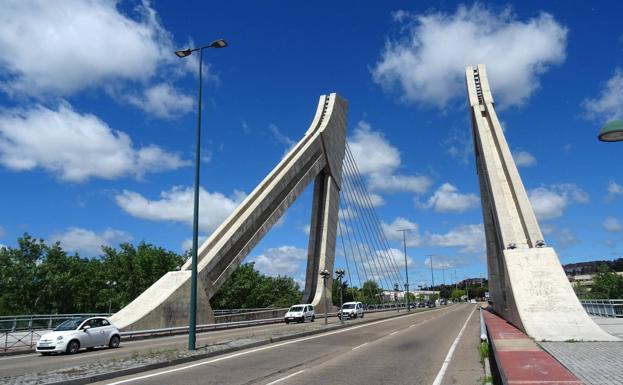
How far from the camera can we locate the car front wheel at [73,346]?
17.4 meters

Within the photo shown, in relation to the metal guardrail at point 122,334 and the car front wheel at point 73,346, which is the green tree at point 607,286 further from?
the car front wheel at point 73,346

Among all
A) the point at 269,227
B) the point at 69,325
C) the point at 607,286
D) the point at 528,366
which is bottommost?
the point at 528,366

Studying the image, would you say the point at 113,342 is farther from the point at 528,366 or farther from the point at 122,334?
the point at 528,366

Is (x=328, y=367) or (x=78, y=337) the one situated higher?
(x=78, y=337)

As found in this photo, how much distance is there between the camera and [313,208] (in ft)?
171

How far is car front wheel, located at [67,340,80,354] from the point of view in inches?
683

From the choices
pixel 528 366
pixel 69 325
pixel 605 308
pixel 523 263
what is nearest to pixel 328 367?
pixel 528 366

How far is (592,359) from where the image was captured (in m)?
11.2

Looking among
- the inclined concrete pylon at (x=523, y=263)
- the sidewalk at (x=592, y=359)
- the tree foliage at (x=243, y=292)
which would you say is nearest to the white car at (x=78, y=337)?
the sidewalk at (x=592, y=359)

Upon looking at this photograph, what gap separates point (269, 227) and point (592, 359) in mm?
31091

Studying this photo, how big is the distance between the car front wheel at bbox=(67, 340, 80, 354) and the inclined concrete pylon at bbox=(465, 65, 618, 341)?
52.4 feet

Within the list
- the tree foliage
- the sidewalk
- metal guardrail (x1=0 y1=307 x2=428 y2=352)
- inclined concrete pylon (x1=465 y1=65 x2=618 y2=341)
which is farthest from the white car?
the tree foliage

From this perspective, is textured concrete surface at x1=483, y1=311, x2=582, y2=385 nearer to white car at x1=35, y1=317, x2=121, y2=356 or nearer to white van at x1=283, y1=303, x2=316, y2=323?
white car at x1=35, y1=317, x2=121, y2=356

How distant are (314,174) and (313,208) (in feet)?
16.1
